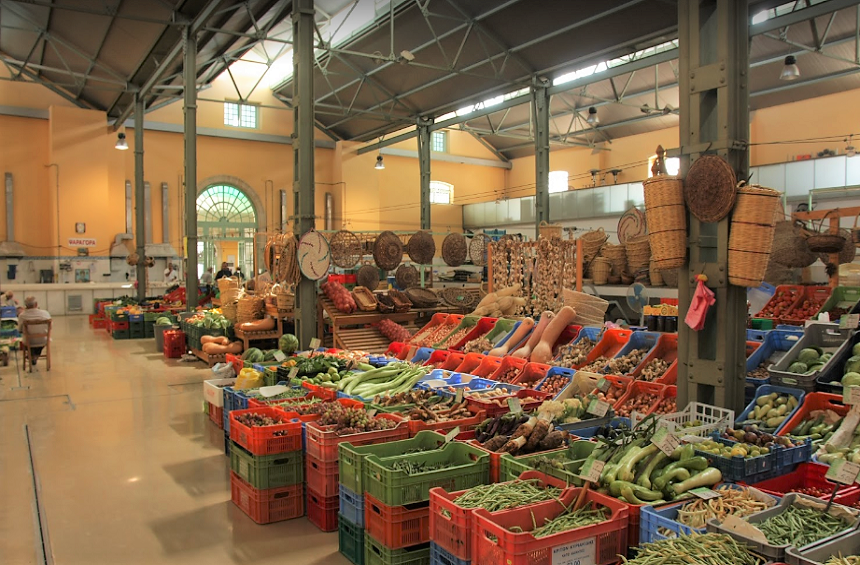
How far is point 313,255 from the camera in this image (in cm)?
806

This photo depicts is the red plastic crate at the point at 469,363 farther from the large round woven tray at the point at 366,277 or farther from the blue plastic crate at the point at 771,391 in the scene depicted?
the large round woven tray at the point at 366,277

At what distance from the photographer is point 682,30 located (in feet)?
14.1

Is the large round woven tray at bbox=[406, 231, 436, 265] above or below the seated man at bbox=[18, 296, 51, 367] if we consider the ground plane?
above

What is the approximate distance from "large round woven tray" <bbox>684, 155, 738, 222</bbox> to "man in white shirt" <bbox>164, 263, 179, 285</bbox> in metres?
18.9

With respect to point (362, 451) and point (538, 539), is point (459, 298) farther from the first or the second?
point (538, 539)

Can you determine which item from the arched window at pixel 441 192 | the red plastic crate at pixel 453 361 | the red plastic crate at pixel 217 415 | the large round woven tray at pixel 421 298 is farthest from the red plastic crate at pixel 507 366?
the arched window at pixel 441 192

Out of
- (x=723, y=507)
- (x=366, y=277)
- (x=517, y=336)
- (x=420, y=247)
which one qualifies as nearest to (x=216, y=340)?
(x=366, y=277)

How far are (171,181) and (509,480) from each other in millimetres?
20243

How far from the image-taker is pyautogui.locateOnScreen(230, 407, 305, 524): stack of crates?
4.18 m

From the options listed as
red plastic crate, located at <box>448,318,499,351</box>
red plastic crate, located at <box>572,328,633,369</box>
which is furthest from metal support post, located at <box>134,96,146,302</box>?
red plastic crate, located at <box>572,328,633,369</box>

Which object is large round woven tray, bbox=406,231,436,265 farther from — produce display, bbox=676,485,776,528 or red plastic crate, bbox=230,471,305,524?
produce display, bbox=676,485,776,528

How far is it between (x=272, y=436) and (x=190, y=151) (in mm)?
10453

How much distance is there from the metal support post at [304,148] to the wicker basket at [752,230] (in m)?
5.40

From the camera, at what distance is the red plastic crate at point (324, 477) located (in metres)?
3.99
